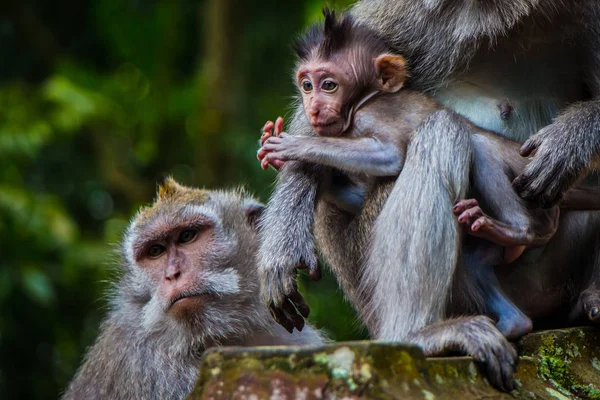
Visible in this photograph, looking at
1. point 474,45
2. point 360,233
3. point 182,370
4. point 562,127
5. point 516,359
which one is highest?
point 474,45

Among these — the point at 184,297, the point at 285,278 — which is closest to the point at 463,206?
the point at 285,278

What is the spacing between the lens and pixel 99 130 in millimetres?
10953

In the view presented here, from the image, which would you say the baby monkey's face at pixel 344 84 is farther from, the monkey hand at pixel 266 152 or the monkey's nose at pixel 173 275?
the monkey's nose at pixel 173 275

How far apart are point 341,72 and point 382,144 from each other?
1.58ft

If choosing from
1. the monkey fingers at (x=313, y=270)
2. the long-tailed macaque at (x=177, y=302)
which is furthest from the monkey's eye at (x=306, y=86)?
the long-tailed macaque at (x=177, y=302)

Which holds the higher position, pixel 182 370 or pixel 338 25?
pixel 338 25

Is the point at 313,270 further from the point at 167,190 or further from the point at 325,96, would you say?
the point at 167,190

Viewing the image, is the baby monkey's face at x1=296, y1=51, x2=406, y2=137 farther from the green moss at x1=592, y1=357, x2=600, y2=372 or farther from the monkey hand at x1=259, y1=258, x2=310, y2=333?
the green moss at x1=592, y1=357, x2=600, y2=372

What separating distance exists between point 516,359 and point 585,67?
1539 millimetres

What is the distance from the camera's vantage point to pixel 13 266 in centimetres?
893

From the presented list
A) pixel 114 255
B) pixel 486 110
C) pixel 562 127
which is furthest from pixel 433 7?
pixel 114 255

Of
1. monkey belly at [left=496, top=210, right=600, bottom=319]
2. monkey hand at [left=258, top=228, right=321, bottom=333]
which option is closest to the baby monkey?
monkey belly at [left=496, top=210, right=600, bottom=319]

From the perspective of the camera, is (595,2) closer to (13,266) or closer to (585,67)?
(585,67)

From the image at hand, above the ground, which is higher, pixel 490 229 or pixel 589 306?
pixel 490 229
